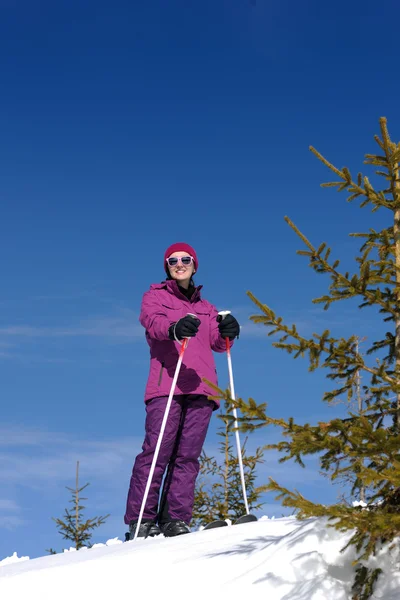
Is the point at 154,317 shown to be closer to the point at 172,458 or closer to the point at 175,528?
the point at 172,458

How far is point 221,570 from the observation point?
4371 mm

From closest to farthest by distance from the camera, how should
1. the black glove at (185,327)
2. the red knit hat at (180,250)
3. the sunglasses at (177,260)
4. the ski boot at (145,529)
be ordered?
the black glove at (185,327), the ski boot at (145,529), the sunglasses at (177,260), the red knit hat at (180,250)

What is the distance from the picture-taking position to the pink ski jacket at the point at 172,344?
7.18 meters

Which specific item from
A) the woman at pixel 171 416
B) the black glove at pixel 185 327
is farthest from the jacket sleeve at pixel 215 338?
the black glove at pixel 185 327

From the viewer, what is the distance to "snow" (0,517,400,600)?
12.7ft

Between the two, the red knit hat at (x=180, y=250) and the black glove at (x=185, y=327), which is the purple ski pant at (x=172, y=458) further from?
the red knit hat at (x=180, y=250)

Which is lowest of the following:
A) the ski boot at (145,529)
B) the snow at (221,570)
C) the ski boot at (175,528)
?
the snow at (221,570)

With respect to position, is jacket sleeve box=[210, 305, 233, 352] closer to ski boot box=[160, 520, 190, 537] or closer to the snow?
ski boot box=[160, 520, 190, 537]

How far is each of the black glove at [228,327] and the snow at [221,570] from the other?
2330 mm

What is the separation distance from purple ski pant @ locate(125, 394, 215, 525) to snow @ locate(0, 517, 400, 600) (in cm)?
117

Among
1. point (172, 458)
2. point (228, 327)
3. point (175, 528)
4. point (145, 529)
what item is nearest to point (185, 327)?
point (228, 327)

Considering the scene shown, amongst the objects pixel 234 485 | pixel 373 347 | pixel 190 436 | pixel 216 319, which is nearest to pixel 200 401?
pixel 190 436

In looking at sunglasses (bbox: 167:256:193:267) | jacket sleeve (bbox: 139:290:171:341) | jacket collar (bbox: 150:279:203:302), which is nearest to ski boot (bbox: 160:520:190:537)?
jacket sleeve (bbox: 139:290:171:341)

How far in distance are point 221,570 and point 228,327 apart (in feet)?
11.4
